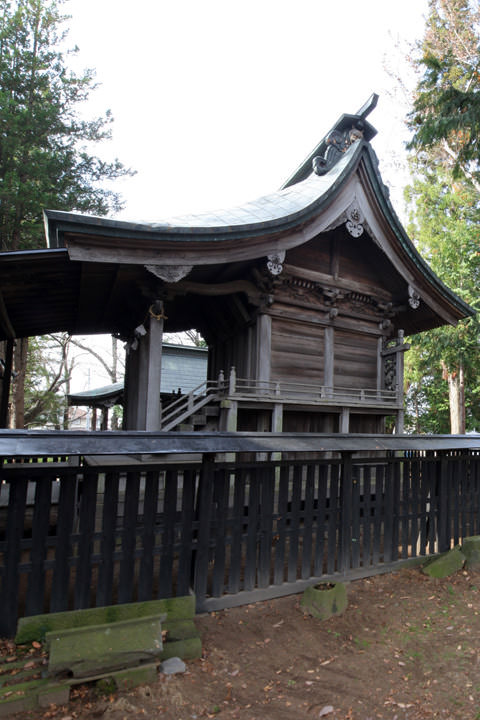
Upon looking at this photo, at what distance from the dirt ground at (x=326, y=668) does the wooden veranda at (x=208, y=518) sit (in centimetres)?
52

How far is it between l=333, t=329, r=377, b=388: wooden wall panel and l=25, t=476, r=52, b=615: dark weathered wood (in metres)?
7.89

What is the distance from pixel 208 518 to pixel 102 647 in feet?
5.59

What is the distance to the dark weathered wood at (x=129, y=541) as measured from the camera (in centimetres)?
445

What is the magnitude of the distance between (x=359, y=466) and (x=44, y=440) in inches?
187

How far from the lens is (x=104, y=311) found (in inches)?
408

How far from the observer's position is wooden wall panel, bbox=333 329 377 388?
10.7 metres

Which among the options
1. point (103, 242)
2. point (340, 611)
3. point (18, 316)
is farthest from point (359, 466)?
point (18, 316)

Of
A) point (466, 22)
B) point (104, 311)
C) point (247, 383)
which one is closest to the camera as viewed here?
point (247, 383)

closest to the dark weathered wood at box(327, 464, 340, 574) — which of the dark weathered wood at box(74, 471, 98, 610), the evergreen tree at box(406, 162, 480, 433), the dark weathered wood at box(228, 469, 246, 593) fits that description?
the dark weathered wood at box(228, 469, 246, 593)

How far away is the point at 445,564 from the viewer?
655 centimetres

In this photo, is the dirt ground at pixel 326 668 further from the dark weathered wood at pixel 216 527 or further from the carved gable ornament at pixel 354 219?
the carved gable ornament at pixel 354 219

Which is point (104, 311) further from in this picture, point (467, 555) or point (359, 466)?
point (467, 555)

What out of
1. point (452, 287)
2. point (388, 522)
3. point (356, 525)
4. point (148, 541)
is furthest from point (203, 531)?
point (452, 287)

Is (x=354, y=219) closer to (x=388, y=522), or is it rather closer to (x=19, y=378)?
(x=388, y=522)
